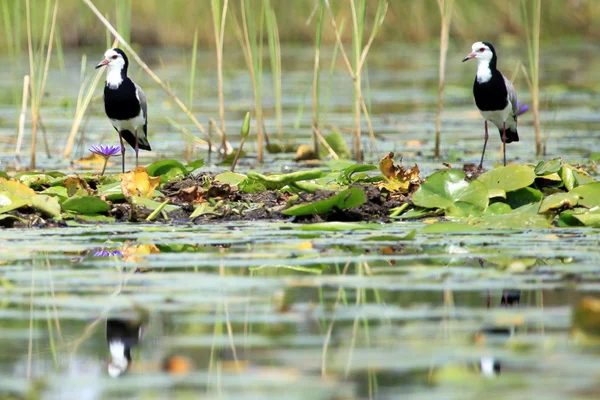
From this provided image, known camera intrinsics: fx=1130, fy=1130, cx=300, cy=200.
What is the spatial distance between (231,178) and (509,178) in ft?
5.77

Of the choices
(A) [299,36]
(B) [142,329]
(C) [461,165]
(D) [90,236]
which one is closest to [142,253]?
(D) [90,236]

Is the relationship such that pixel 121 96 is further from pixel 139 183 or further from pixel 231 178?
pixel 139 183

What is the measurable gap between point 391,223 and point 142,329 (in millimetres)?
2614

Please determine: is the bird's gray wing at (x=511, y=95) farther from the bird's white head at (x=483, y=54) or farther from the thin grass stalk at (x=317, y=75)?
the thin grass stalk at (x=317, y=75)

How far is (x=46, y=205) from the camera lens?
605 cm

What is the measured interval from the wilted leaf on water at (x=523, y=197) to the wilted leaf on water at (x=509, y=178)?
88 millimetres

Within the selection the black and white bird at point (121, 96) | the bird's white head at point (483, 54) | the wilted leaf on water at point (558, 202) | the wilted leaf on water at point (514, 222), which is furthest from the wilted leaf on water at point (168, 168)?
the bird's white head at point (483, 54)

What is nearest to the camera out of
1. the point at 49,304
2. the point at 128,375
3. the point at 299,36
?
the point at 128,375

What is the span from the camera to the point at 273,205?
21.2 feet

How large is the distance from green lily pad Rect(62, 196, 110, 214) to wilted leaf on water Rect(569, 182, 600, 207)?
253cm

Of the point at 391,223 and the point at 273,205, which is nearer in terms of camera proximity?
the point at 391,223

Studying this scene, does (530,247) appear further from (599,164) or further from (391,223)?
(599,164)

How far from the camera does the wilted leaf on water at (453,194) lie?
235 inches

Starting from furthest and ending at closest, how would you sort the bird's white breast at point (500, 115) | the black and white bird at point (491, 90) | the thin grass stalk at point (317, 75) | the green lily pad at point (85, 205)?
the bird's white breast at point (500, 115), the black and white bird at point (491, 90), the thin grass stalk at point (317, 75), the green lily pad at point (85, 205)
